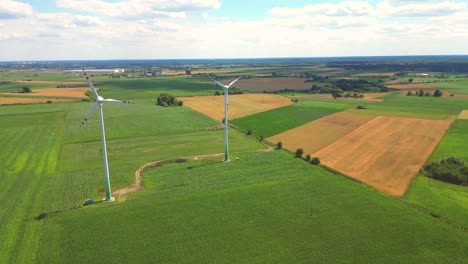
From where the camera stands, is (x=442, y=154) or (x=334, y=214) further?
(x=442, y=154)

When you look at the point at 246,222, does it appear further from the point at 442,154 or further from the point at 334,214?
the point at 442,154

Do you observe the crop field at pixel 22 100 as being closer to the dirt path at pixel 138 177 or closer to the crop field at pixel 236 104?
the crop field at pixel 236 104

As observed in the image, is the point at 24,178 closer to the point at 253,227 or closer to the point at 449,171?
the point at 253,227

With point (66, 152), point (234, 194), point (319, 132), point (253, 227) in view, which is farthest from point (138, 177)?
point (319, 132)

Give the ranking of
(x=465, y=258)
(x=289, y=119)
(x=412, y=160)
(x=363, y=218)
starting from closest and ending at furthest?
(x=465, y=258), (x=363, y=218), (x=412, y=160), (x=289, y=119)

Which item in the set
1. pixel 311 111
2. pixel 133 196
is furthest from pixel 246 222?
pixel 311 111

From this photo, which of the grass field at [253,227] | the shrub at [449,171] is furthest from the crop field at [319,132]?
the grass field at [253,227]
